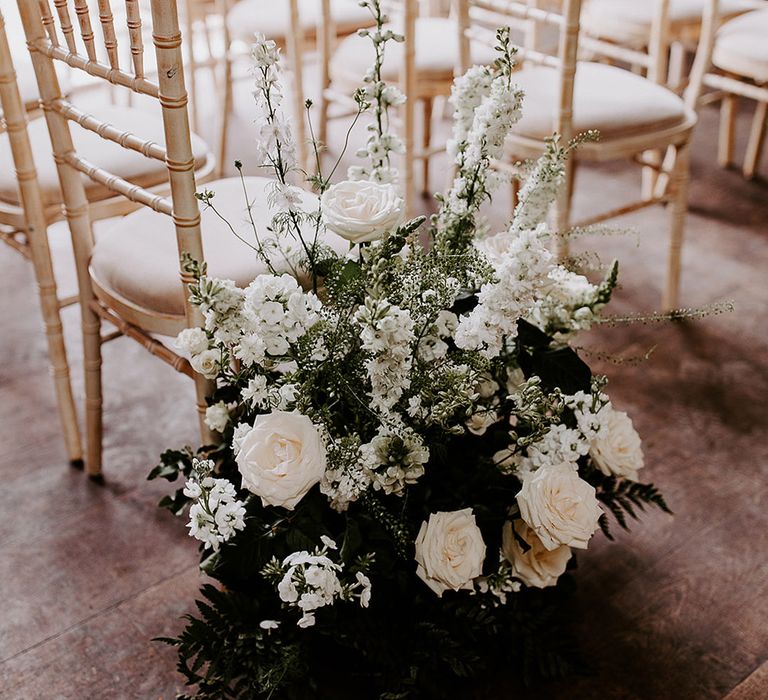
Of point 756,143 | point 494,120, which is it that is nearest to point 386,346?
point 494,120

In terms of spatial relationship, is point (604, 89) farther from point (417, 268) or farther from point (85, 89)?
point (85, 89)

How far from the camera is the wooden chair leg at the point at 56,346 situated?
5.74 feet

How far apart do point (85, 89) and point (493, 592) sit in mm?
2580

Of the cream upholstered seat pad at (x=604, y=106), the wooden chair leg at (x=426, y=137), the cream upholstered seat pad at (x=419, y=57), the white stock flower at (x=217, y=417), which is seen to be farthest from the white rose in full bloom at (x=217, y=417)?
the wooden chair leg at (x=426, y=137)

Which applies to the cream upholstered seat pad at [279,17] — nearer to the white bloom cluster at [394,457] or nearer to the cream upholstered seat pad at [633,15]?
the cream upholstered seat pad at [633,15]

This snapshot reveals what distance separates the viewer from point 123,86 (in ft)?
4.60

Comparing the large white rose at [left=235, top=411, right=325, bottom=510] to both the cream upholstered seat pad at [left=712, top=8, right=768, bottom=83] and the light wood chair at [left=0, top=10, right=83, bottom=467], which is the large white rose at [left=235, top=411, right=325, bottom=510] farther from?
the cream upholstered seat pad at [left=712, top=8, right=768, bottom=83]

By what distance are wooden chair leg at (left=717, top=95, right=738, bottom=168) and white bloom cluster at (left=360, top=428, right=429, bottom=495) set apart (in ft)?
7.33

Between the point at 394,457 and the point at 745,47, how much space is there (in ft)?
6.13

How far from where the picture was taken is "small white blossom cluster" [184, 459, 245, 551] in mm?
1232

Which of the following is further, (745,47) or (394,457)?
(745,47)

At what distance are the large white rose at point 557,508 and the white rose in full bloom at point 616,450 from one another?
0.13 m

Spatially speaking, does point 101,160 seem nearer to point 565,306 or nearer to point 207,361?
point 207,361

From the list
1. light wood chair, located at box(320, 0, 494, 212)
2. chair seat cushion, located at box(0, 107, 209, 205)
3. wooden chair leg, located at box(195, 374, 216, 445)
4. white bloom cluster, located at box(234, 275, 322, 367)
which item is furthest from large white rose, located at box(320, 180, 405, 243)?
light wood chair, located at box(320, 0, 494, 212)
